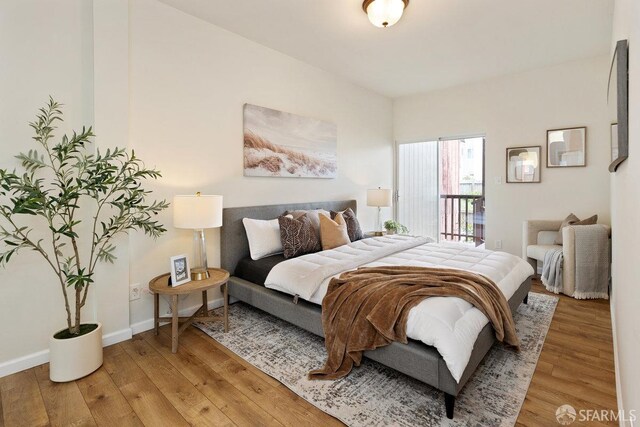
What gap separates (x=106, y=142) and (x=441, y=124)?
15.0 feet

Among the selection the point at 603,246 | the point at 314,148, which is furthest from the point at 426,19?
the point at 603,246

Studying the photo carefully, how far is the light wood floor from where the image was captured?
1669mm

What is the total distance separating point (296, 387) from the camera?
6.24 feet

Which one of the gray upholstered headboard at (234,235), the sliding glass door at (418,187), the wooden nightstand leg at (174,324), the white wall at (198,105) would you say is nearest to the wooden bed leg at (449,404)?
the wooden nightstand leg at (174,324)

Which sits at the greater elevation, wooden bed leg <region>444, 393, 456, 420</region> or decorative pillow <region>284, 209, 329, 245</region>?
decorative pillow <region>284, 209, 329, 245</region>

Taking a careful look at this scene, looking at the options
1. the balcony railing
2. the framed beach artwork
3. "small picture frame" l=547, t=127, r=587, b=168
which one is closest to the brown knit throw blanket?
the framed beach artwork

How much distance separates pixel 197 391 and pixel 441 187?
494 cm

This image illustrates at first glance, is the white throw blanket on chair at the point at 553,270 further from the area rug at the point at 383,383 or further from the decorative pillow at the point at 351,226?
the decorative pillow at the point at 351,226

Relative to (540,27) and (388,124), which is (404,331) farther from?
(388,124)

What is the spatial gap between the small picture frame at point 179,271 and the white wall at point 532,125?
4228mm

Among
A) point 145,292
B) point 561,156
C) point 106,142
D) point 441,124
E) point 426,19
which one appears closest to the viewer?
point 106,142

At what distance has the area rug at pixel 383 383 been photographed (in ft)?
5.47

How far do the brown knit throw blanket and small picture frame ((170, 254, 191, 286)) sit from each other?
1158mm

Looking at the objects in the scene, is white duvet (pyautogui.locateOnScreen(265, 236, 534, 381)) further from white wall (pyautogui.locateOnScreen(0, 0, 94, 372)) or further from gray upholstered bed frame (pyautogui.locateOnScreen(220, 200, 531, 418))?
white wall (pyautogui.locateOnScreen(0, 0, 94, 372))
